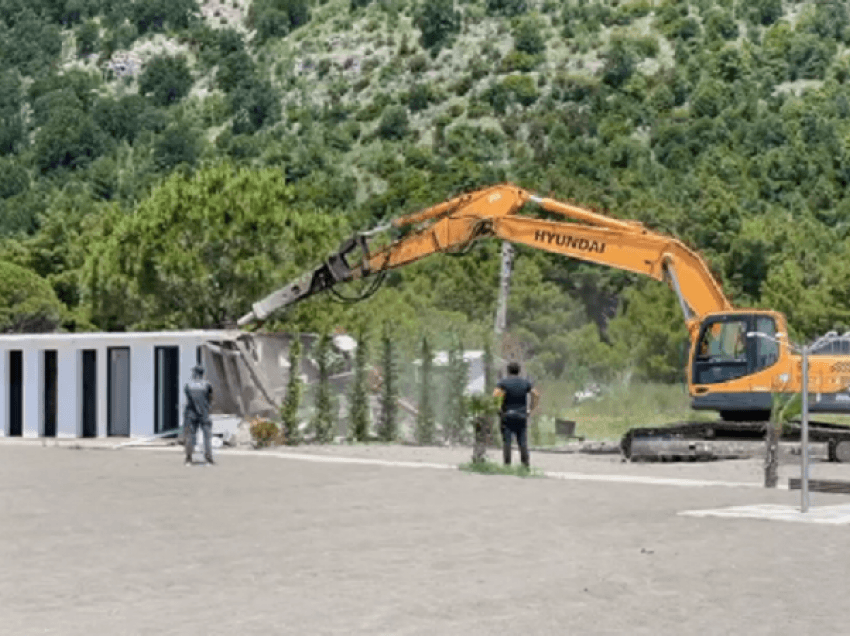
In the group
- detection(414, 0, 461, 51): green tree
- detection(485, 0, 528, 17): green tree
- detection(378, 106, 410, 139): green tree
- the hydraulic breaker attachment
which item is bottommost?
the hydraulic breaker attachment

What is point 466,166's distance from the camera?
130 metres

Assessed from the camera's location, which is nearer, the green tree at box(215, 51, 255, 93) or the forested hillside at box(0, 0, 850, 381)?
the forested hillside at box(0, 0, 850, 381)

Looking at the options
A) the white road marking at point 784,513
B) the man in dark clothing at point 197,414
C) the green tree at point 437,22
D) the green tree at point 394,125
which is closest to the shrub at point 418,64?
the green tree at point 437,22

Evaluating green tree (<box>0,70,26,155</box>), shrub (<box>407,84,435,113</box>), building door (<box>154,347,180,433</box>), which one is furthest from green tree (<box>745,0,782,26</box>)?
building door (<box>154,347,180,433</box>)

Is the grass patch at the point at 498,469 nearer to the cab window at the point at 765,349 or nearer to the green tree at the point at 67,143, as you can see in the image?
the cab window at the point at 765,349

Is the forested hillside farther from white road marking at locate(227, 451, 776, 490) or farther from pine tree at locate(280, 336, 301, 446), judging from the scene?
white road marking at locate(227, 451, 776, 490)

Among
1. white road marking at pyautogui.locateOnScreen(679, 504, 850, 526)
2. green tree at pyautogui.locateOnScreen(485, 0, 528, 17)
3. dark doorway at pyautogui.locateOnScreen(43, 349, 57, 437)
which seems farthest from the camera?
green tree at pyautogui.locateOnScreen(485, 0, 528, 17)

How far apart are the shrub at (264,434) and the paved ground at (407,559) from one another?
1210cm

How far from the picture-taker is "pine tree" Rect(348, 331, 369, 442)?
41.4 metres

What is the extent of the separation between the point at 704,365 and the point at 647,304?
46774 mm

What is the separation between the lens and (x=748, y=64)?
148500mm

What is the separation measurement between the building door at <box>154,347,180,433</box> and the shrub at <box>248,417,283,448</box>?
12.6ft

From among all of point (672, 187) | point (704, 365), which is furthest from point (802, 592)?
point (672, 187)

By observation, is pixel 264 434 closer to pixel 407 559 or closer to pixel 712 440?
pixel 712 440
